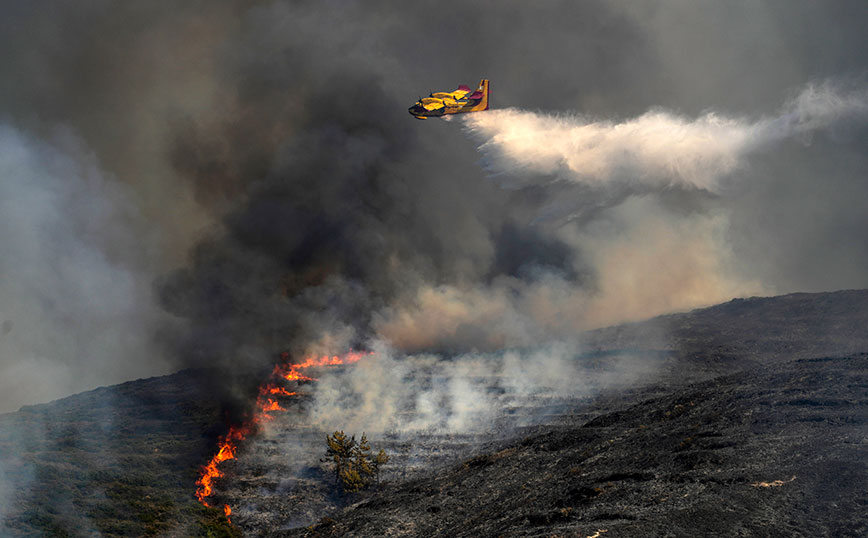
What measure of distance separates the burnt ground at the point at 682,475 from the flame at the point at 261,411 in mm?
17495

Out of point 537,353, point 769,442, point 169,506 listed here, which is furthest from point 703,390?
point 169,506

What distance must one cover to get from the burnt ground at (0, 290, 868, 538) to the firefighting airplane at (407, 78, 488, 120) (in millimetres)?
45727

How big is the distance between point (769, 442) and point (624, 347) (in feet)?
204

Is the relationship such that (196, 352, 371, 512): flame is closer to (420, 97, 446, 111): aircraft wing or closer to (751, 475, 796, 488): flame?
(420, 97, 446, 111): aircraft wing

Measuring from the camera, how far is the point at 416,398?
88.6 m

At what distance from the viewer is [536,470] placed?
2218 inches

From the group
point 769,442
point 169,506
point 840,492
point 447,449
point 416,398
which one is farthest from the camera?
point 416,398

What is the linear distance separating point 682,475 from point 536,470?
560 inches

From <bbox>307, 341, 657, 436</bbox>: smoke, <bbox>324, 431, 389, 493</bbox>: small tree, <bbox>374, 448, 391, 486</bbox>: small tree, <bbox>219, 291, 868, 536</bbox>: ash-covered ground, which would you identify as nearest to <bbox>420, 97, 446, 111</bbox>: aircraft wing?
<bbox>307, 341, 657, 436</bbox>: smoke

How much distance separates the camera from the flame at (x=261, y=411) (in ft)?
221

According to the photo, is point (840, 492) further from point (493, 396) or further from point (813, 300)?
point (813, 300)

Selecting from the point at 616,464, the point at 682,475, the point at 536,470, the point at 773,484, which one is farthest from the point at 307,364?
the point at 773,484

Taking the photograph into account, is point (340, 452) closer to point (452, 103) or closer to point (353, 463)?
point (353, 463)

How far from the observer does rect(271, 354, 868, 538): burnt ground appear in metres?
38.5
